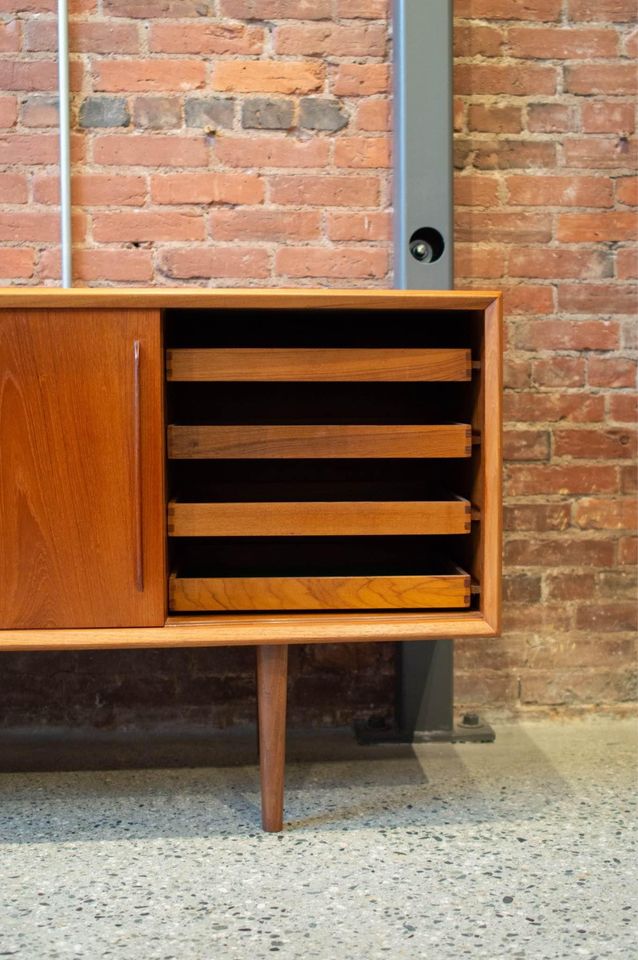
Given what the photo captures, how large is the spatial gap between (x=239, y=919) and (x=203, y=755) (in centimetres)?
65

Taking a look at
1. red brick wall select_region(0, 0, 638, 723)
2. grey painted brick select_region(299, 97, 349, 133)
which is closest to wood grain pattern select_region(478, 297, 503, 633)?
red brick wall select_region(0, 0, 638, 723)

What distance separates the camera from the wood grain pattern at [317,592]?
158 centimetres

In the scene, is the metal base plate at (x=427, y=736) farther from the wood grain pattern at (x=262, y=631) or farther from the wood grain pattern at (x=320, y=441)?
the wood grain pattern at (x=320, y=441)

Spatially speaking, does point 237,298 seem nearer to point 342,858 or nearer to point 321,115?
point 321,115

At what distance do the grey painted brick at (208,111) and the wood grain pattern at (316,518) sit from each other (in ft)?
2.81

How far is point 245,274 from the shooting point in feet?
6.54

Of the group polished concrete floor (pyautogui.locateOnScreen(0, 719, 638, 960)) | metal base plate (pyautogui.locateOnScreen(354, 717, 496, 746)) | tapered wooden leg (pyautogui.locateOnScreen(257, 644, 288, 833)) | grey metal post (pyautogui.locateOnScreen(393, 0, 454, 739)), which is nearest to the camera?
polished concrete floor (pyautogui.locateOnScreen(0, 719, 638, 960))

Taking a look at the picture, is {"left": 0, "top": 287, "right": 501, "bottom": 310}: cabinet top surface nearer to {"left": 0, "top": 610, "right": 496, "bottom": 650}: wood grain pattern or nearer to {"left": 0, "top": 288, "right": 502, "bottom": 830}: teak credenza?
{"left": 0, "top": 288, "right": 502, "bottom": 830}: teak credenza

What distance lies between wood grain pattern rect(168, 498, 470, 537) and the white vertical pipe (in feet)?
2.17

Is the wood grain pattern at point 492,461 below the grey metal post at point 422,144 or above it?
below

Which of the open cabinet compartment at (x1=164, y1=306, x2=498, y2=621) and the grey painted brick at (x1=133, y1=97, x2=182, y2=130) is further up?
the grey painted brick at (x1=133, y1=97, x2=182, y2=130)

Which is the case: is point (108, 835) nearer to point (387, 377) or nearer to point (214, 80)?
point (387, 377)

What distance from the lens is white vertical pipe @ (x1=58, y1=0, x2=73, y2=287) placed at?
191cm

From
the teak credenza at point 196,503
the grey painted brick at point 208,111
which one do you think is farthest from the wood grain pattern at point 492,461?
the grey painted brick at point 208,111
